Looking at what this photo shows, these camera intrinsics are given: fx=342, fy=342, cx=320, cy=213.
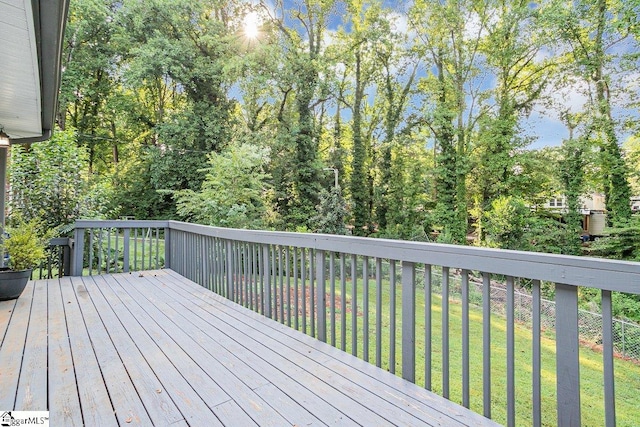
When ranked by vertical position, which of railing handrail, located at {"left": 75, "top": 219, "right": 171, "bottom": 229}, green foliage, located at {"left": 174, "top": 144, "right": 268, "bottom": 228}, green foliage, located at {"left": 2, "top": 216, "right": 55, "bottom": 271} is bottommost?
green foliage, located at {"left": 2, "top": 216, "right": 55, "bottom": 271}

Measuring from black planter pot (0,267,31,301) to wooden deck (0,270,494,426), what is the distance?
319 millimetres

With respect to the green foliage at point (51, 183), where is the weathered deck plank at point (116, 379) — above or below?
below

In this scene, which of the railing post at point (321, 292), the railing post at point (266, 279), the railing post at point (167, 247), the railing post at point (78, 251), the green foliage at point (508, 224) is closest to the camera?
the railing post at point (321, 292)

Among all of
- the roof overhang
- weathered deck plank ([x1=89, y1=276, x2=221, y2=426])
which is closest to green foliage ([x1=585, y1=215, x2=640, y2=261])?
weathered deck plank ([x1=89, y1=276, x2=221, y2=426])

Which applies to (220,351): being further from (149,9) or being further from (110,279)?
(149,9)

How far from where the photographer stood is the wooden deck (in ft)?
5.37

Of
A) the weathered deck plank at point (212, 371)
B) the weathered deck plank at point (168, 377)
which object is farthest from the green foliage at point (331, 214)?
the weathered deck plank at point (168, 377)

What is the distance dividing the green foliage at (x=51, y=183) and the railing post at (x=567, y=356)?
7099mm

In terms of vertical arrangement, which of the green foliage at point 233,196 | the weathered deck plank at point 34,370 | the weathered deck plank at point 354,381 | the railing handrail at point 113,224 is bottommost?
the weathered deck plank at point 354,381

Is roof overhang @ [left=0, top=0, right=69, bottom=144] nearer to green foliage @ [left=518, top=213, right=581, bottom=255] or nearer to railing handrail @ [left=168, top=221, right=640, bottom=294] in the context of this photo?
railing handrail @ [left=168, top=221, right=640, bottom=294]

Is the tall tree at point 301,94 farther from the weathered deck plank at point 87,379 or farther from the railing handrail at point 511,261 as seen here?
the railing handrail at point 511,261

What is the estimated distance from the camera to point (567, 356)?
1298 mm

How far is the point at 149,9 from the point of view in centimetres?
1385

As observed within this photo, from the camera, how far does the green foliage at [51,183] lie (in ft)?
19.6
